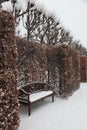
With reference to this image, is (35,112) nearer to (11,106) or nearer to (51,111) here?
(51,111)

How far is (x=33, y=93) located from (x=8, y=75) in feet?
9.28

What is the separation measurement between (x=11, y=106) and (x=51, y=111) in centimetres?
226

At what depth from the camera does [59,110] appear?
668cm

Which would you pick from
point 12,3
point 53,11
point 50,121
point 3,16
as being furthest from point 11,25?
point 53,11

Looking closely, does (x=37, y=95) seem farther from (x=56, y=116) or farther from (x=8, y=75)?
(x=8, y=75)

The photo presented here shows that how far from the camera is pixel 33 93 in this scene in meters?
7.10

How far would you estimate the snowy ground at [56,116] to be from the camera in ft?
17.3

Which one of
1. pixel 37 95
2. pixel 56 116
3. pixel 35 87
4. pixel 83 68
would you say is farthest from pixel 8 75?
pixel 83 68

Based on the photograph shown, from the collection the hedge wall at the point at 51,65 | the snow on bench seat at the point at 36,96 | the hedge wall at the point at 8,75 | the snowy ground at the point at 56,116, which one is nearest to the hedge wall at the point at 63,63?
the hedge wall at the point at 51,65

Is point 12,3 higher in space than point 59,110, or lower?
higher

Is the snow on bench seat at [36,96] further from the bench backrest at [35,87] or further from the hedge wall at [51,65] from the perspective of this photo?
the hedge wall at [51,65]

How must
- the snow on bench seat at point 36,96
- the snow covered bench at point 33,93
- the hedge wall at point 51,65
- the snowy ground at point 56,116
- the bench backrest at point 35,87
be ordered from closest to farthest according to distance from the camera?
the snowy ground at point 56,116 < the snow covered bench at point 33,93 < the snow on bench seat at point 36,96 < the bench backrest at point 35,87 < the hedge wall at point 51,65

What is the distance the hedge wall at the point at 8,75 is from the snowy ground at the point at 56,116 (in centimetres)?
79

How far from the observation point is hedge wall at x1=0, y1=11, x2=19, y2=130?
166 inches
